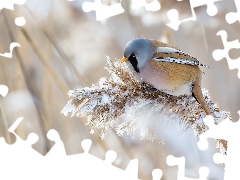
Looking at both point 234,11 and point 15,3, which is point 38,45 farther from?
point 234,11

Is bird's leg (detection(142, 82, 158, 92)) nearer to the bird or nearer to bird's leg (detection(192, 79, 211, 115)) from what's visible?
the bird

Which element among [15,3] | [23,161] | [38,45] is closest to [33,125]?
[23,161]

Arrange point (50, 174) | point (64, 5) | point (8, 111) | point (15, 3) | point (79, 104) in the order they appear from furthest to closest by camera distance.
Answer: point (64, 5)
point (8, 111)
point (15, 3)
point (50, 174)
point (79, 104)

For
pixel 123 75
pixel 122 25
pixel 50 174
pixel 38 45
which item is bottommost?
pixel 50 174

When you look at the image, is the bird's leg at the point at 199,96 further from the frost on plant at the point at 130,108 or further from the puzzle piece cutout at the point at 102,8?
the puzzle piece cutout at the point at 102,8

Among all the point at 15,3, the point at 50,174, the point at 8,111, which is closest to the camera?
the point at 50,174

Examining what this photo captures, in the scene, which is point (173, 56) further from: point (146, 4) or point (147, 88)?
point (146, 4)

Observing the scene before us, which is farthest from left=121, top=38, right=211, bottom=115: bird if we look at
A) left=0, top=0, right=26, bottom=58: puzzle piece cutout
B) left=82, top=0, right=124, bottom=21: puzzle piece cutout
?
left=0, top=0, right=26, bottom=58: puzzle piece cutout

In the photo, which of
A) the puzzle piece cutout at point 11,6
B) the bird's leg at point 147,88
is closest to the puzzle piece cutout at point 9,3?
the puzzle piece cutout at point 11,6

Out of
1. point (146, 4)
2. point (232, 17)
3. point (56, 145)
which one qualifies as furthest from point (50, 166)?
point (232, 17)
